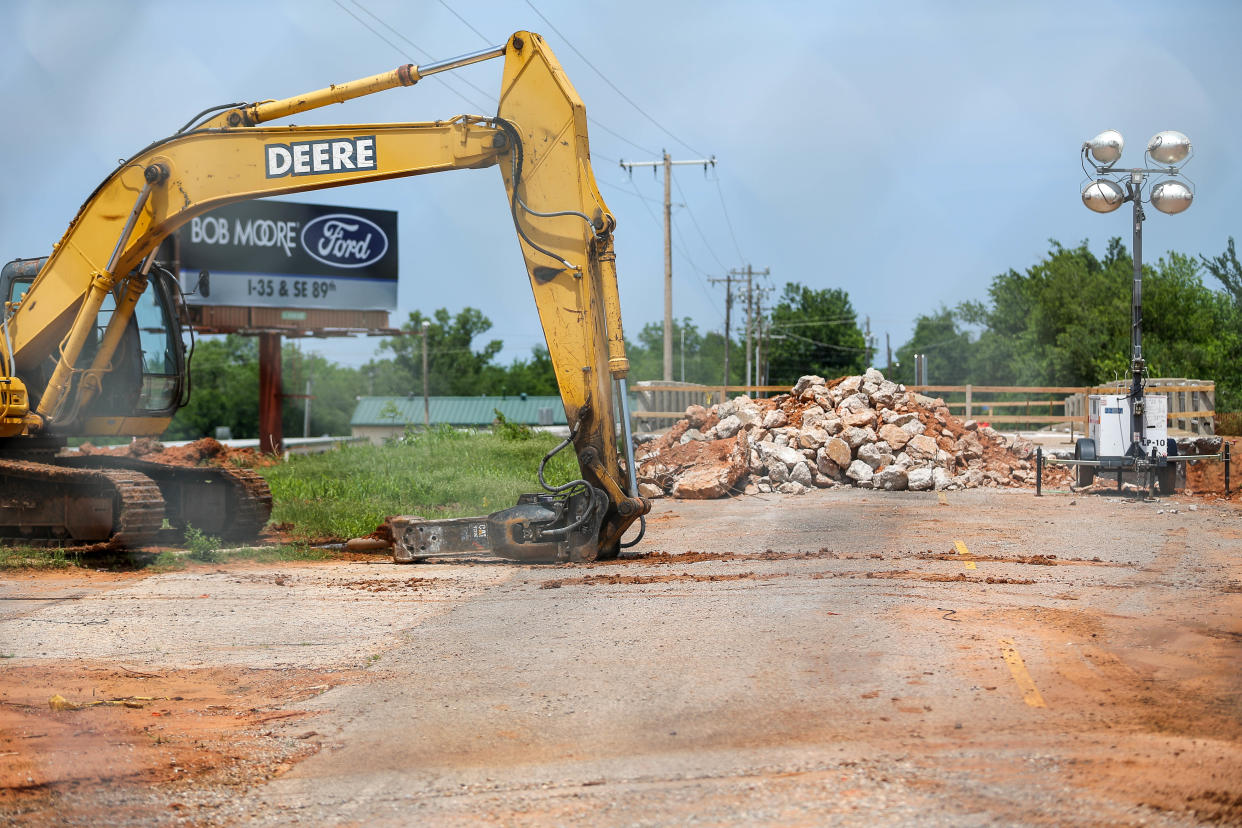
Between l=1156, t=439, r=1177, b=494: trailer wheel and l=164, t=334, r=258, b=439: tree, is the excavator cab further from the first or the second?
l=164, t=334, r=258, b=439: tree

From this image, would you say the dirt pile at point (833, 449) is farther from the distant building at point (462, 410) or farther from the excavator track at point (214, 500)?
the distant building at point (462, 410)

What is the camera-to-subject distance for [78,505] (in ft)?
42.6

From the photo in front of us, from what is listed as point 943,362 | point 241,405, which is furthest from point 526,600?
point 943,362

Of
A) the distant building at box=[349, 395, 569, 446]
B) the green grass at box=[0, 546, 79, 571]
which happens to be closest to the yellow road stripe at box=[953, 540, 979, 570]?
the green grass at box=[0, 546, 79, 571]

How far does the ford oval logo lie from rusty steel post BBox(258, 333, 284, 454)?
117 inches

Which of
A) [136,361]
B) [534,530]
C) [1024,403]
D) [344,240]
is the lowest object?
[534,530]

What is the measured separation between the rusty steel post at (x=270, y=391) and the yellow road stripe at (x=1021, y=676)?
3196cm

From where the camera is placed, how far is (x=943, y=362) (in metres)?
94.1

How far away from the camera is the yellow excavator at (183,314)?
11758 millimetres

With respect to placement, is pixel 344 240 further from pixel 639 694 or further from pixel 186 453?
pixel 639 694

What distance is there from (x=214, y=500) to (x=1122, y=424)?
1348 cm

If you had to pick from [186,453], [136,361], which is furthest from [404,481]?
[186,453]

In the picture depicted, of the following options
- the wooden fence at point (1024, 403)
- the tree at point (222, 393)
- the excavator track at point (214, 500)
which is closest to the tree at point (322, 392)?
the tree at point (222, 393)

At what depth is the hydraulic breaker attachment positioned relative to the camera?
11.8 meters
